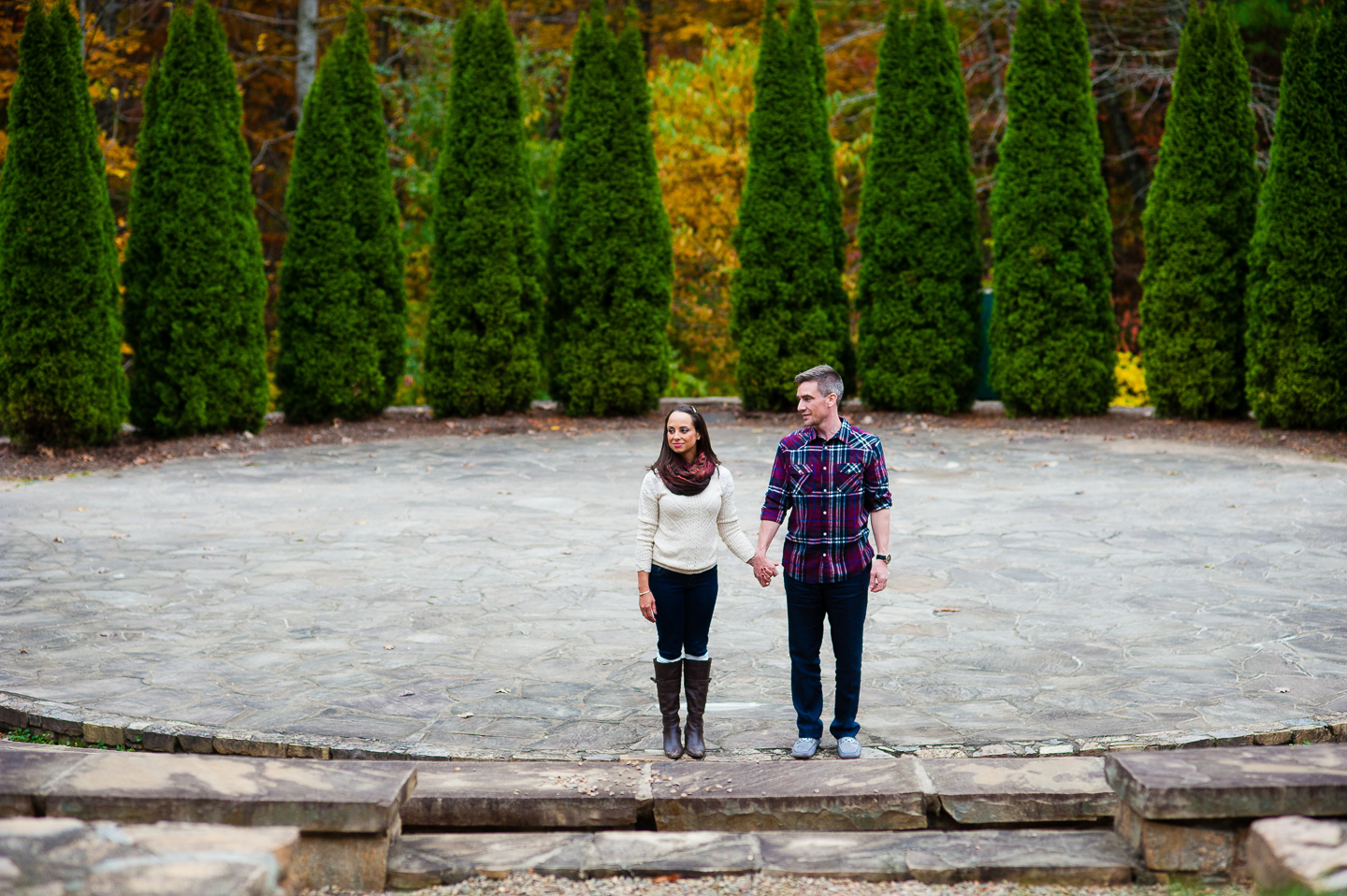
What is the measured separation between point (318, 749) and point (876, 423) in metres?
10.8

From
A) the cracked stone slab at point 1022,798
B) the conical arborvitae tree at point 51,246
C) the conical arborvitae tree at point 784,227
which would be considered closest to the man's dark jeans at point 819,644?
the cracked stone slab at point 1022,798

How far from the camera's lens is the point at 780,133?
14.5 m

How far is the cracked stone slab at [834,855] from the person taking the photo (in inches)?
128

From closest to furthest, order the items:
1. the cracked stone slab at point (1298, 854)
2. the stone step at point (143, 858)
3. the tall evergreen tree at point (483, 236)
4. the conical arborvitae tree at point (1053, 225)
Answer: the stone step at point (143, 858) → the cracked stone slab at point (1298, 854) → the conical arborvitae tree at point (1053, 225) → the tall evergreen tree at point (483, 236)

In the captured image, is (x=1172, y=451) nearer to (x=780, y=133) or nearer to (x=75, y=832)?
(x=780, y=133)

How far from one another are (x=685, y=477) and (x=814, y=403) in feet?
1.73

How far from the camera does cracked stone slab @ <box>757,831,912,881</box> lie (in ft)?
10.6

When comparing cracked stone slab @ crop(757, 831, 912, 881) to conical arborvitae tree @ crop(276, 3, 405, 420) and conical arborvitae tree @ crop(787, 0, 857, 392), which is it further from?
conical arborvitae tree @ crop(787, 0, 857, 392)

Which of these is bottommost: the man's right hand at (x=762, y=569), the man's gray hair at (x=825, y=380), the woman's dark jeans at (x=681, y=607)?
the woman's dark jeans at (x=681, y=607)

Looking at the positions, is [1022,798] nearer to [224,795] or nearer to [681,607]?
[681,607]

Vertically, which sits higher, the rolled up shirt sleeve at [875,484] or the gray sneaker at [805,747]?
the rolled up shirt sleeve at [875,484]

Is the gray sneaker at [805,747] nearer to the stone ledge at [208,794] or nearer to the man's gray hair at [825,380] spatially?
the man's gray hair at [825,380]

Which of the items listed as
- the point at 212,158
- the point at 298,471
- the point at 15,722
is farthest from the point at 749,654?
the point at 212,158

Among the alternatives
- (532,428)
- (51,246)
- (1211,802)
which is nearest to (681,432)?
(1211,802)
